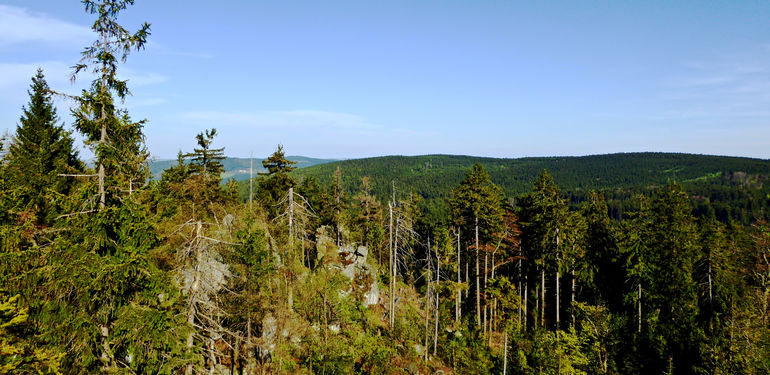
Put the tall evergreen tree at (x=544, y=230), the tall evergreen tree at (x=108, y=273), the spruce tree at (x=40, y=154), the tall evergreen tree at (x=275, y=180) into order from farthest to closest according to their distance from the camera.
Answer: the tall evergreen tree at (x=544, y=230) → the tall evergreen tree at (x=275, y=180) → the spruce tree at (x=40, y=154) → the tall evergreen tree at (x=108, y=273)

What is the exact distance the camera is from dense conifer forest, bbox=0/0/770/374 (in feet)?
32.0

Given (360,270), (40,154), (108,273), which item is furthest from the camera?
(360,270)

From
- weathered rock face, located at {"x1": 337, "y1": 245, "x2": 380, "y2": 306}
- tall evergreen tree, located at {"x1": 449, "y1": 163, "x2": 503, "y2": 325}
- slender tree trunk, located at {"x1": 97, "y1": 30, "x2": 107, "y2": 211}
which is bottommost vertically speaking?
weathered rock face, located at {"x1": 337, "y1": 245, "x2": 380, "y2": 306}

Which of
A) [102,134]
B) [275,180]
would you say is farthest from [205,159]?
[102,134]

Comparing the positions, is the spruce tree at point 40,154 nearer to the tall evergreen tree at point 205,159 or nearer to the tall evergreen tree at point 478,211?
the tall evergreen tree at point 205,159

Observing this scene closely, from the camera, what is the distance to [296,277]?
23.5m

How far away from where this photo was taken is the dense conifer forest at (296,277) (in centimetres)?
974

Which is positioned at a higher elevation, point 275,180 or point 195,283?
point 275,180

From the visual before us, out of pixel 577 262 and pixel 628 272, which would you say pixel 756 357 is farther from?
pixel 577 262

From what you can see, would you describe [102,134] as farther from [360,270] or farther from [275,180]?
[360,270]

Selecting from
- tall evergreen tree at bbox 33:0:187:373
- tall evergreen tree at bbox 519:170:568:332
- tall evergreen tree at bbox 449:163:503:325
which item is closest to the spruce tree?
tall evergreen tree at bbox 33:0:187:373

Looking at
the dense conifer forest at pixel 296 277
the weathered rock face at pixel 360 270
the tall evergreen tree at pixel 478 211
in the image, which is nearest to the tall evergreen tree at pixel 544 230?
the dense conifer forest at pixel 296 277

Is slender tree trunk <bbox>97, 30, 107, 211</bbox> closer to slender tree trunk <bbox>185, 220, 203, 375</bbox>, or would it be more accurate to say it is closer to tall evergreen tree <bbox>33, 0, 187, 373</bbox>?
tall evergreen tree <bbox>33, 0, 187, 373</bbox>

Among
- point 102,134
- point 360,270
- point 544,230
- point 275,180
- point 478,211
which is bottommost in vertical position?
point 360,270
